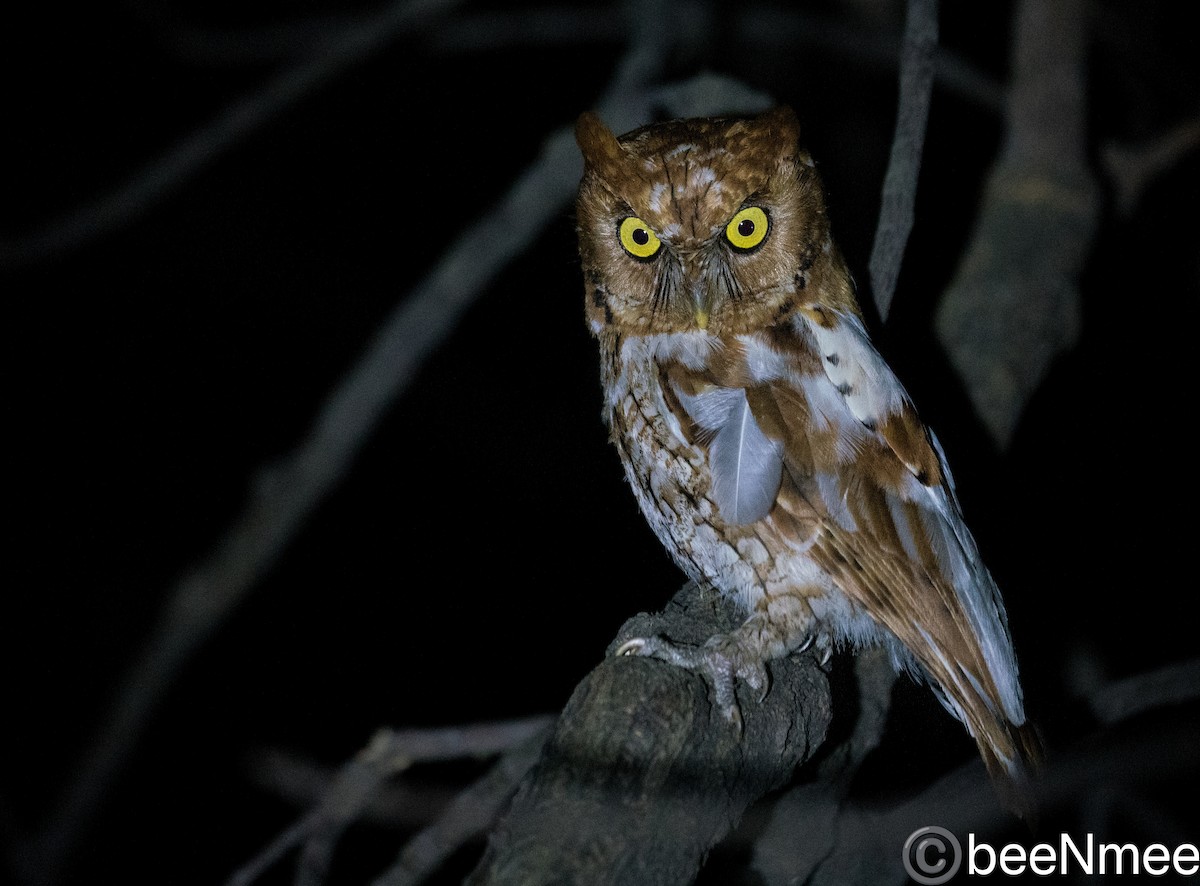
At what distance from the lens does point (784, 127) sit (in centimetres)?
182

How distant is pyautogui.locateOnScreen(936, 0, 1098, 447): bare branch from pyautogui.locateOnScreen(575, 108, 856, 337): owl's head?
0.60 metres

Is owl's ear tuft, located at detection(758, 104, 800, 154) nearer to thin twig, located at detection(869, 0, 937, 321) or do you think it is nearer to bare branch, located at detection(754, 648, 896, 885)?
thin twig, located at detection(869, 0, 937, 321)

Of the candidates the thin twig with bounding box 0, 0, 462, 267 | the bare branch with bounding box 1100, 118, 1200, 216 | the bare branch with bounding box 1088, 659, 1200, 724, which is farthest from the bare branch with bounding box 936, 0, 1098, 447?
the thin twig with bounding box 0, 0, 462, 267

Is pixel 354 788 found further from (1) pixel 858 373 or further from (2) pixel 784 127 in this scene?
(2) pixel 784 127

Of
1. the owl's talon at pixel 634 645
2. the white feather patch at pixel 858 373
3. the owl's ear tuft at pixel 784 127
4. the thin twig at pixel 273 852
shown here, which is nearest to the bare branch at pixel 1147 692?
the white feather patch at pixel 858 373

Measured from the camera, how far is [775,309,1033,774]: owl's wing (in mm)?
1772

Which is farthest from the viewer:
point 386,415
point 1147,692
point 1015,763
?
point 386,415

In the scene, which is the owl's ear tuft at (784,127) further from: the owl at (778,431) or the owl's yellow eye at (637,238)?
the owl's yellow eye at (637,238)

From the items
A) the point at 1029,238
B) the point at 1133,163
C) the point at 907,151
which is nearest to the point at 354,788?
the point at 907,151

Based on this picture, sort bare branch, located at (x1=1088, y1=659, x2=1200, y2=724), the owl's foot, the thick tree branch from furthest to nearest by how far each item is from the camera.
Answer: bare branch, located at (x1=1088, y1=659, x2=1200, y2=724) → the owl's foot → the thick tree branch

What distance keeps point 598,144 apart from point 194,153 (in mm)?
1475

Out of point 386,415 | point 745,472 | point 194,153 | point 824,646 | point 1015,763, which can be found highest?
point 194,153

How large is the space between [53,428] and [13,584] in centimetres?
58

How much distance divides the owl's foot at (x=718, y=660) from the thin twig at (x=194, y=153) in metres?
1.93
